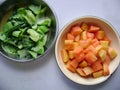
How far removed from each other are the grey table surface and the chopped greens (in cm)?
5

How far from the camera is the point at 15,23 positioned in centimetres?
106

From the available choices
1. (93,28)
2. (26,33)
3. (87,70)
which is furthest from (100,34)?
(26,33)

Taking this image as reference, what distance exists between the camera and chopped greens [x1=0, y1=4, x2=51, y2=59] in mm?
1045

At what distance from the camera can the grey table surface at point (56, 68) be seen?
1065mm

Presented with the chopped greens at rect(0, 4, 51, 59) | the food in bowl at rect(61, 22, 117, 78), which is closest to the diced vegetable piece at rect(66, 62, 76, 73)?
the food in bowl at rect(61, 22, 117, 78)

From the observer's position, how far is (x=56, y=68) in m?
1.08

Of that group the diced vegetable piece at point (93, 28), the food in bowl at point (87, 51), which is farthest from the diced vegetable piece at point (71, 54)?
the diced vegetable piece at point (93, 28)

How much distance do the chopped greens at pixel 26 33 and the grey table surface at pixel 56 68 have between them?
5cm

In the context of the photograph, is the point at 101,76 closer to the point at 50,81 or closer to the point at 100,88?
the point at 100,88

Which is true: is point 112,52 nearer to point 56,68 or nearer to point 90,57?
point 90,57

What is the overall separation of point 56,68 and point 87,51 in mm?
150

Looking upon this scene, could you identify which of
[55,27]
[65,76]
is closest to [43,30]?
[55,27]

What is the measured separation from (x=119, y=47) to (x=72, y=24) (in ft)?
0.62

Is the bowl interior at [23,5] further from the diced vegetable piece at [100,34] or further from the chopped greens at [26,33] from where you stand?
the diced vegetable piece at [100,34]
